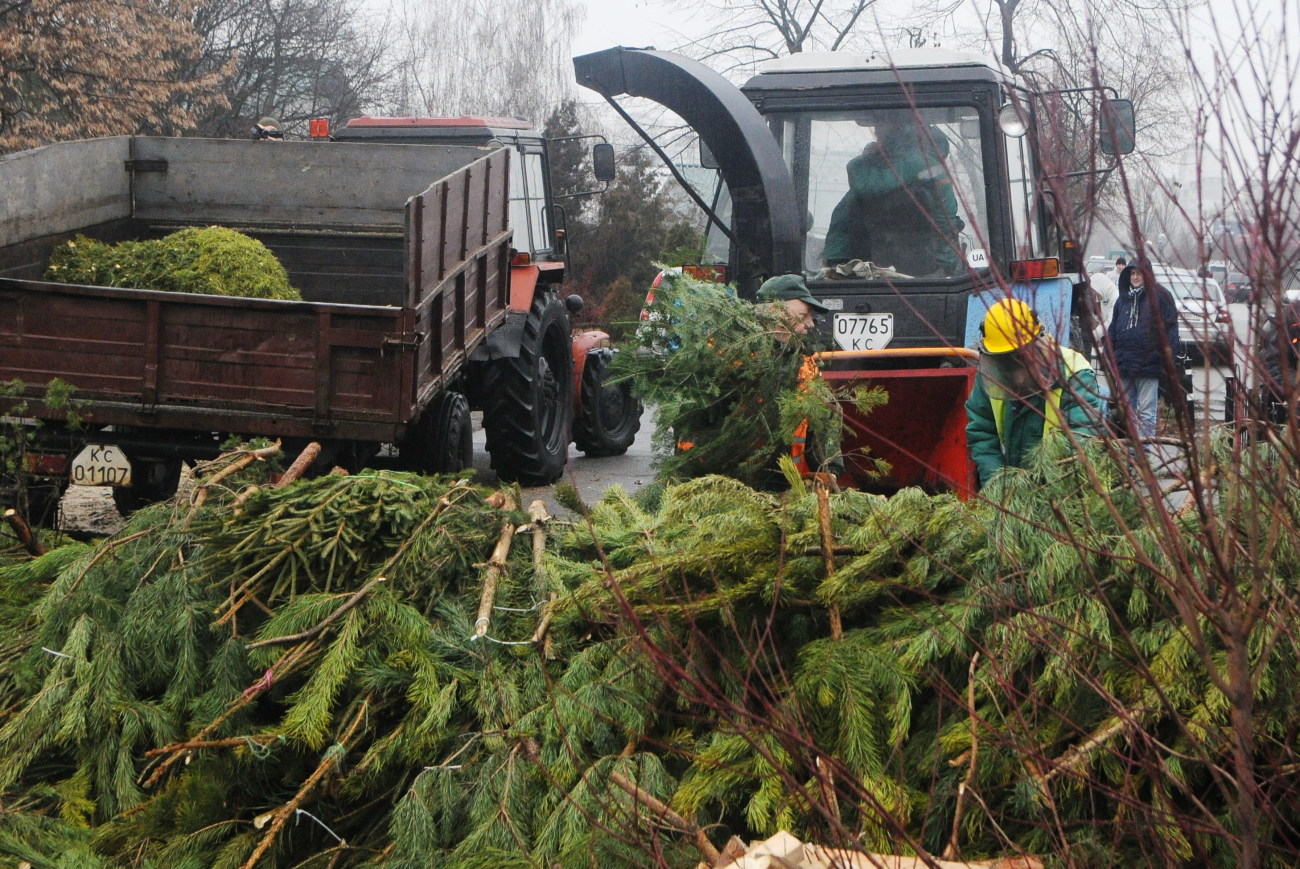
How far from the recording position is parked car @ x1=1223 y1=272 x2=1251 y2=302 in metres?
1.82

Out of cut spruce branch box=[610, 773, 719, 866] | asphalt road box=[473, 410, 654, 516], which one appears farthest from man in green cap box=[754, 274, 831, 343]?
cut spruce branch box=[610, 773, 719, 866]

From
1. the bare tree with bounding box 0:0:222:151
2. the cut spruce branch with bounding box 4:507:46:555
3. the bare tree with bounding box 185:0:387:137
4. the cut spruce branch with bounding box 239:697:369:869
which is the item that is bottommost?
the cut spruce branch with bounding box 239:697:369:869

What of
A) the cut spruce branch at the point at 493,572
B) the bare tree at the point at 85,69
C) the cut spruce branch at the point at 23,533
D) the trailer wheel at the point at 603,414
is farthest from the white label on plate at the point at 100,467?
the bare tree at the point at 85,69

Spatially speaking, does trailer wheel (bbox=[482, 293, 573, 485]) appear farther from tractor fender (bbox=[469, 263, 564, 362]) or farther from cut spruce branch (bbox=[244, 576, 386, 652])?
cut spruce branch (bbox=[244, 576, 386, 652])

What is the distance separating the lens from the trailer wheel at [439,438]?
28.0 feet

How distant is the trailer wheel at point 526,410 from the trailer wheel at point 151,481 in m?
Answer: 2.71

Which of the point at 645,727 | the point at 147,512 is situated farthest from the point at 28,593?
the point at 645,727

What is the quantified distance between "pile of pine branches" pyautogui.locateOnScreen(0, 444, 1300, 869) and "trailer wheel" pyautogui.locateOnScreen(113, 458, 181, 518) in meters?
2.10

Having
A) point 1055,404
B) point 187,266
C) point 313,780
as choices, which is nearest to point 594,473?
point 187,266

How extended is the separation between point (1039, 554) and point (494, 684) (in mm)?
1576

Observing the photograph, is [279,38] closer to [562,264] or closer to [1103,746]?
[562,264]

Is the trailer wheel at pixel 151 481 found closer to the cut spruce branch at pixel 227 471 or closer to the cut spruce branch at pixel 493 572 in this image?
the cut spruce branch at pixel 227 471

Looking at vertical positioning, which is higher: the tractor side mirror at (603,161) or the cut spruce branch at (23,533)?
the tractor side mirror at (603,161)

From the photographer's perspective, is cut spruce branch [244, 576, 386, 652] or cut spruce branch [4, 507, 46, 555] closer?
cut spruce branch [244, 576, 386, 652]
